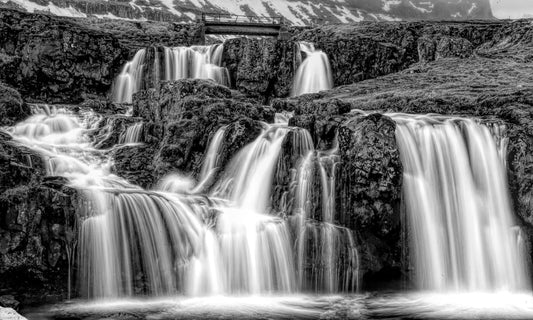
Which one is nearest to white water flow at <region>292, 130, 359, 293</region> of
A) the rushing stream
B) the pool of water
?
the rushing stream

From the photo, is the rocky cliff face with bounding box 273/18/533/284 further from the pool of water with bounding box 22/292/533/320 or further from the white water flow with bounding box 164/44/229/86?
the white water flow with bounding box 164/44/229/86

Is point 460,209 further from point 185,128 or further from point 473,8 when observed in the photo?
point 473,8

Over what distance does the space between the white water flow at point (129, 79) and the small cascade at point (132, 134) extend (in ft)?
37.1

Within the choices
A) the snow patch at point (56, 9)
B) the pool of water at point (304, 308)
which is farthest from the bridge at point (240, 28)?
the pool of water at point (304, 308)

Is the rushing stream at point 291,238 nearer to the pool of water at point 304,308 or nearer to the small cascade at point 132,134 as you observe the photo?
the pool of water at point 304,308

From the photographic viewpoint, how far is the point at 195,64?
115ft

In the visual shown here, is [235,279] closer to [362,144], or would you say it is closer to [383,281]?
[383,281]

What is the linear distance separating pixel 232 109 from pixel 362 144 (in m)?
6.09

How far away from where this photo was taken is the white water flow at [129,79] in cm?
3425

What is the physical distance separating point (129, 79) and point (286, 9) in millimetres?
87113

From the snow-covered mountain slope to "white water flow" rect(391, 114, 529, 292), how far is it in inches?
2178

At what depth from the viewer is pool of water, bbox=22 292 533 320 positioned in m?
13.8

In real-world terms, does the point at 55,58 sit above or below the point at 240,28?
below

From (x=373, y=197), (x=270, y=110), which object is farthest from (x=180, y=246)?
(x=270, y=110)
